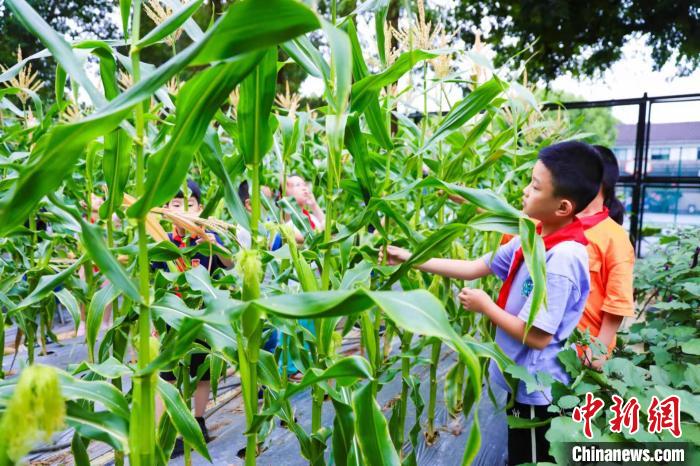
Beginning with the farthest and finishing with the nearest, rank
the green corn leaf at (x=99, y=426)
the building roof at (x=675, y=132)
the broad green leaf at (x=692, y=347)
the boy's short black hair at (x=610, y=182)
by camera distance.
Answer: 1. the building roof at (x=675, y=132)
2. the boy's short black hair at (x=610, y=182)
3. the broad green leaf at (x=692, y=347)
4. the green corn leaf at (x=99, y=426)

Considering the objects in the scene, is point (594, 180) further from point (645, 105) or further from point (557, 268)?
point (645, 105)

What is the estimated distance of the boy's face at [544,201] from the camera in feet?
4.59

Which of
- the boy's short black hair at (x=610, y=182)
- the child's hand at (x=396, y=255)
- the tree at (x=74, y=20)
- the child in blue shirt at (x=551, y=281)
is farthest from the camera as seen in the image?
the tree at (x=74, y=20)

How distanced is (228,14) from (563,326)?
129cm

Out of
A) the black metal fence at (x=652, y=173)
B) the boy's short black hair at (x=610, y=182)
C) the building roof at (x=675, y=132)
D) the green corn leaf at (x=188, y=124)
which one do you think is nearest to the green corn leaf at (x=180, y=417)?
the green corn leaf at (x=188, y=124)

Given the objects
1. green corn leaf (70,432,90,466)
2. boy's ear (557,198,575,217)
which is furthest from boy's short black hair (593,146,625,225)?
green corn leaf (70,432,90,466)

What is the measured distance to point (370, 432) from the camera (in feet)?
3.01

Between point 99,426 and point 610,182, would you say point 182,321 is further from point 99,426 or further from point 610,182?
point 610,182

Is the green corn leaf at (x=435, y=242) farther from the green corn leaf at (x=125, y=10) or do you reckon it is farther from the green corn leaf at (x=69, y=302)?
the green corn leaf at (x=69, y=302)

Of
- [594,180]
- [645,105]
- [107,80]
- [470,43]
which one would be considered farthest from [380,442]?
[470,43]

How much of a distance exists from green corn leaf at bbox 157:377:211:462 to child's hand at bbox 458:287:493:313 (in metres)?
0.87
